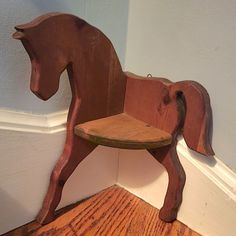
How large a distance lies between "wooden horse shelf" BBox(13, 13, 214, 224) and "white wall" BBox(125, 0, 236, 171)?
25mm

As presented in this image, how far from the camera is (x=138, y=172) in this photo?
1.99 ft

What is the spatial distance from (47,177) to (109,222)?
138mm

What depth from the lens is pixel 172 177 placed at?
51 cm

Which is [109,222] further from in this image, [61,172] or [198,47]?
[198,47]

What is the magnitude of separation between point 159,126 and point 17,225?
0.98 ft

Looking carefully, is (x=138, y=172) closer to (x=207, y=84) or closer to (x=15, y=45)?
(x=207, y=84)

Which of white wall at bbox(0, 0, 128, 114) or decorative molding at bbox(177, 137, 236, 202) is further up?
white wall at bbox(0, 0, 128, 114)

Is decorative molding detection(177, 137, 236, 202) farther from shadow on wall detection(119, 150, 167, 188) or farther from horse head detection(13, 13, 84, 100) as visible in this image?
horse head detection(13, 13, 84, 100)

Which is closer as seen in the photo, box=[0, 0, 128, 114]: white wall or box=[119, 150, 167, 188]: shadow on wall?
box=[0, 0, 128, 114]: white wall

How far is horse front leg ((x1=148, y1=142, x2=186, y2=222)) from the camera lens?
50cm

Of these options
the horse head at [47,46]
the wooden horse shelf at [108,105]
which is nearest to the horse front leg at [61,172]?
the wooden horse shelf at [108,105]

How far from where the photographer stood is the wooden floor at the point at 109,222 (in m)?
0.49

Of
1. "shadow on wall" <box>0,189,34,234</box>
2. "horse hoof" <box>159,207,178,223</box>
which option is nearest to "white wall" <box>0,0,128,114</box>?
"shadow on wall" <box>0,189,34,234</box>

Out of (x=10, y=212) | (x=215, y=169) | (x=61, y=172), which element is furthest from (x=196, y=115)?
(x=10, y=212)
